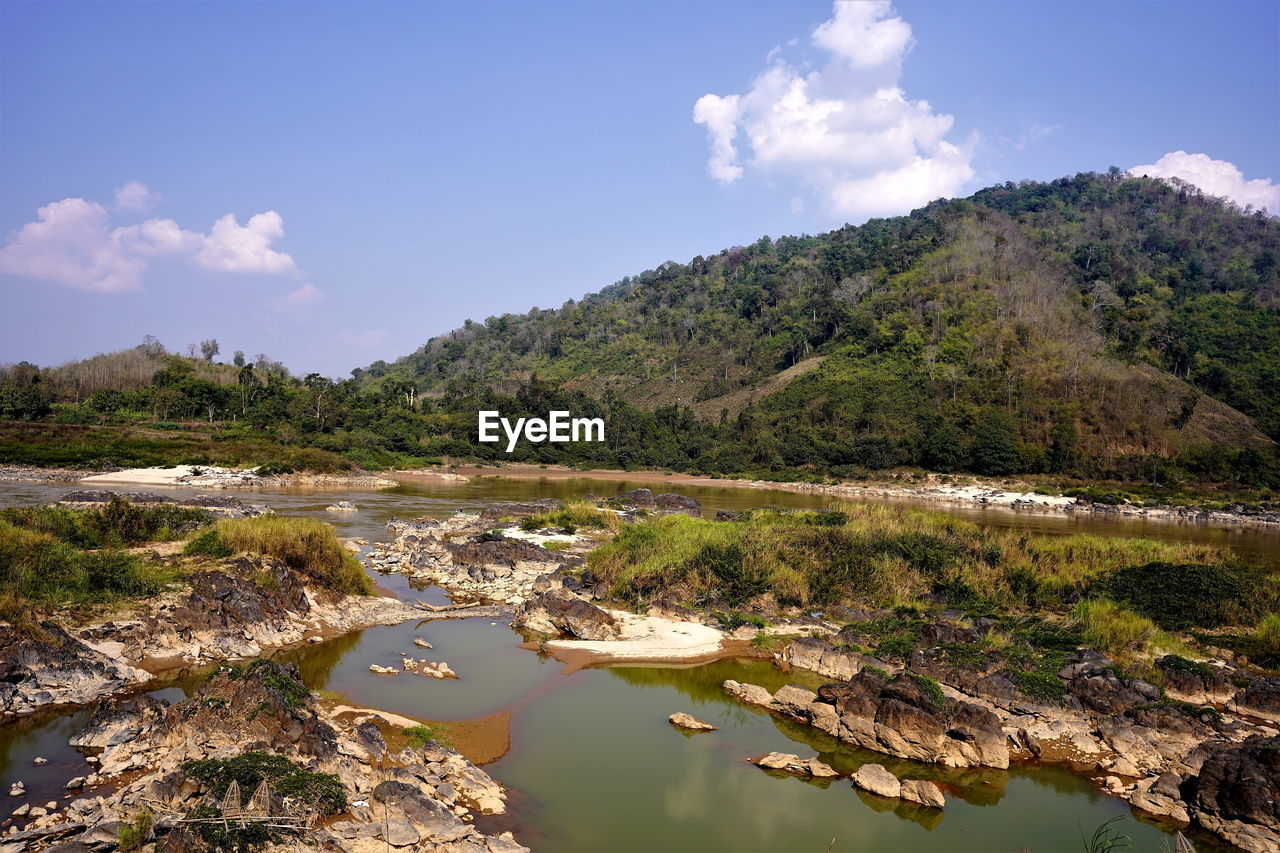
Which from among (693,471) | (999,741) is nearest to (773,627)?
(999,741)

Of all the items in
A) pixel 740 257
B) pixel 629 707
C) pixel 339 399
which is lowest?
pixel 629 707

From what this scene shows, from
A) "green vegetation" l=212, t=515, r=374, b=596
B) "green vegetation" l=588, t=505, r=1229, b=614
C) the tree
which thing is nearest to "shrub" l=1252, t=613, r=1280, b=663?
"green vegetation" l=588, t=505, r=1229, b=614

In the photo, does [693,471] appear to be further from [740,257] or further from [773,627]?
[740,257]

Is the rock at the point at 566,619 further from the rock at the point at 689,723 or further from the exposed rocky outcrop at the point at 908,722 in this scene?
the exposed rocky outcrop at the point at 908,722

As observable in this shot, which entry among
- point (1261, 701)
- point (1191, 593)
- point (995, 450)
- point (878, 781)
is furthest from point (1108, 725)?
point (995, 450)

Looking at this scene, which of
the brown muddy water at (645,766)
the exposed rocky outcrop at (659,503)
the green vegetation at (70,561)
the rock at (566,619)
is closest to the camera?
the brown muddy water at (645,766)

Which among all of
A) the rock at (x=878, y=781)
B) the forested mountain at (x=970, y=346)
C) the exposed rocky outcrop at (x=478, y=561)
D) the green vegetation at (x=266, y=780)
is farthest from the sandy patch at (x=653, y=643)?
the forested mountain at (x=970, y=346)
